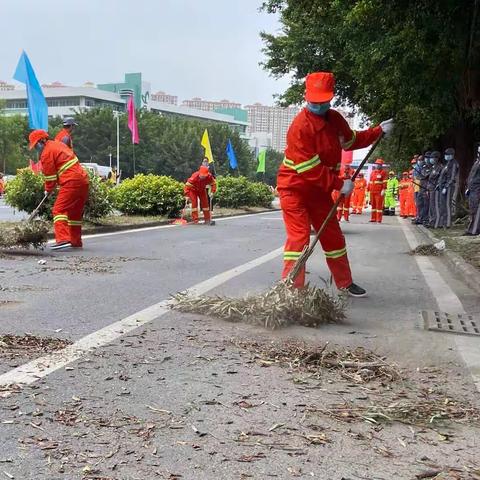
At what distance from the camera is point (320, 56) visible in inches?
906

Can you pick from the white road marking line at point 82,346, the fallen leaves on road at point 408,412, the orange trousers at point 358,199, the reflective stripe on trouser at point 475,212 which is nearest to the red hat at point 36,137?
the white road marking line at point 82,346

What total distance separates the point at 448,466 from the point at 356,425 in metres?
0.55

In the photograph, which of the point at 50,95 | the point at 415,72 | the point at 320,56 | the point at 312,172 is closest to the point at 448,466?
the point at 312,172

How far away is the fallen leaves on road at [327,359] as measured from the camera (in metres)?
4.04

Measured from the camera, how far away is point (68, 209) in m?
10.1

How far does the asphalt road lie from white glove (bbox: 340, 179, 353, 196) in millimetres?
1130

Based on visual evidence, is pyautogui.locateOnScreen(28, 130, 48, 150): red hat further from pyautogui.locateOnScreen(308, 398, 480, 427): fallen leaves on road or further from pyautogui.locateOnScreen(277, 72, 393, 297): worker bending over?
pyautogui.locateOnScreen(308, 398, 480, 427): fallen leaves on road

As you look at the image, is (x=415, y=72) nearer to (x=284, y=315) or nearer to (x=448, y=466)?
(x=284, y=315)

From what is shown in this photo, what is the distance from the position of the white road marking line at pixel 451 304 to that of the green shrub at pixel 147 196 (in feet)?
30.2

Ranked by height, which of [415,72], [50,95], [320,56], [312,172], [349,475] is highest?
[50,95]

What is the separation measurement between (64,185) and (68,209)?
392 mm

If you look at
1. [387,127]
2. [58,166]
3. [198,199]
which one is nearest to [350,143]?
Answer: [387,127]

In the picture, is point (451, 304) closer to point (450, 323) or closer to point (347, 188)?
point (450, 323)

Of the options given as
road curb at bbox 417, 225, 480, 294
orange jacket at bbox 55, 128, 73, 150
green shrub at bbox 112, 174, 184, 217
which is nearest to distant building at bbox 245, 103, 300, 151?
green shrub at bbox 112, 174, 184, 217
